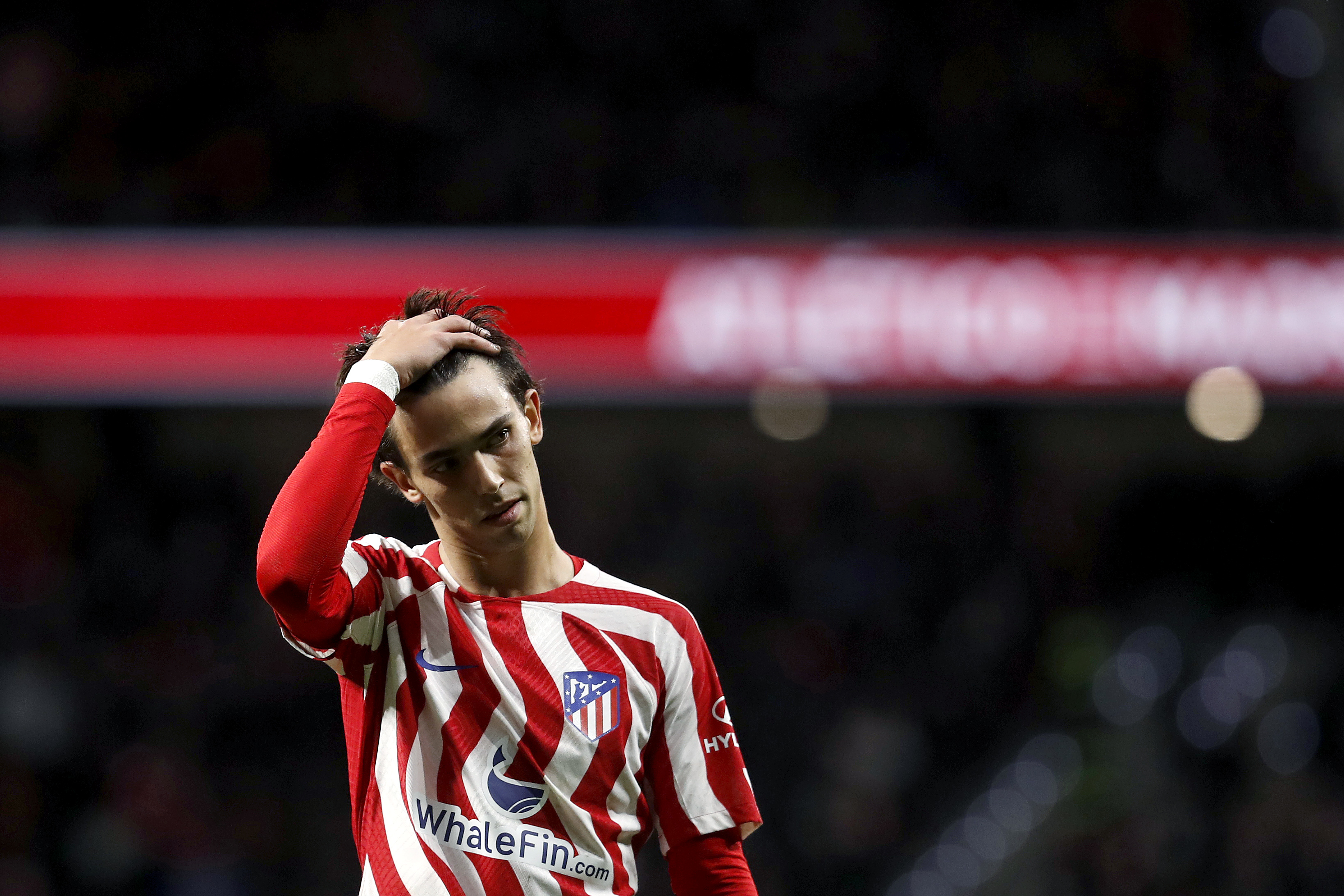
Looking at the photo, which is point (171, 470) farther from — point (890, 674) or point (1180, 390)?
point (1180, 390)

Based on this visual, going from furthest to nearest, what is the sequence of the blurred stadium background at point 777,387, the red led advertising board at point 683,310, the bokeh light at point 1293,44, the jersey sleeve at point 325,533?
1. the bokeh light at point 1293,44
2. the blurred stadium background at point 777,387
3. the red led advertising board at point 683,310
4. the jersey sleeve at point 325,533

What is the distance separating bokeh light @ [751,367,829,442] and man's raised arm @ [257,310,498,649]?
404 centimetres

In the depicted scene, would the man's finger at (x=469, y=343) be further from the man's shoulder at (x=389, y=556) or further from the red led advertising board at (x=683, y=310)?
the red led advertising board at (x=683, y=310)

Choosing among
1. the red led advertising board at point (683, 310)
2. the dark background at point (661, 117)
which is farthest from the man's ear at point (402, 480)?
the dark background at point (661, 117)

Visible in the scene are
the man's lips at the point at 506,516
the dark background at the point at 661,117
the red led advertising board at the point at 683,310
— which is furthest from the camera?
the dark background at the point at 661,117

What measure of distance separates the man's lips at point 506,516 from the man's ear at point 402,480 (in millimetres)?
104

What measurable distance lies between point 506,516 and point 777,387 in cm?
403

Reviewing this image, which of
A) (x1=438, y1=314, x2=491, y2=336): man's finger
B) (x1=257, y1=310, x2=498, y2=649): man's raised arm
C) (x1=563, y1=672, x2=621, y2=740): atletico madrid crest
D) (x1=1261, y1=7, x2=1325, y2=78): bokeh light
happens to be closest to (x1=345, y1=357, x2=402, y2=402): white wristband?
(x1=257, y1=310, x2=498, y2=649): man's raised arm

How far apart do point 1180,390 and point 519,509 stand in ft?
15.5

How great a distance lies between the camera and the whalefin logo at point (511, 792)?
71.4 inches

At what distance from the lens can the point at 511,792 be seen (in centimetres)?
182

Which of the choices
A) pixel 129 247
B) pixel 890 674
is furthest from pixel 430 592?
pixel 890 674

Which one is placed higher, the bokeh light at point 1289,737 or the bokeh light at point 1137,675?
the bokeh light at point 1137,675

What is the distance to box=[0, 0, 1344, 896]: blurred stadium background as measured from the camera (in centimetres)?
568
